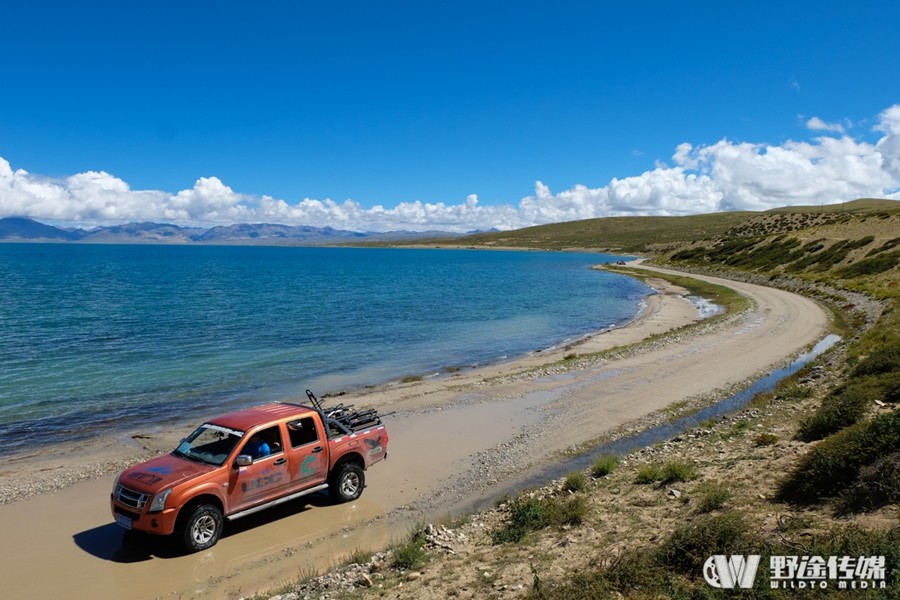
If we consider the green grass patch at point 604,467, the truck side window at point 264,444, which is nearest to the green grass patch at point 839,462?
the green grass patch at point 604,467

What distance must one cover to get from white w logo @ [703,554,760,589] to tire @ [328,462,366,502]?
7.67 metres

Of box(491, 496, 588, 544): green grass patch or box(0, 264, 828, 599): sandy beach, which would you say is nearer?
box(491, 496, 588, 544): green grass patch

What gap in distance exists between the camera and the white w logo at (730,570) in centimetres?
685

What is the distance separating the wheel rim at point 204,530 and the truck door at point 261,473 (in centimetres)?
41

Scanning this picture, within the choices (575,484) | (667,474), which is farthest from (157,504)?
(667,474)

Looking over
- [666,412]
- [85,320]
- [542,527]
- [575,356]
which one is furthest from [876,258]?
[85,320]

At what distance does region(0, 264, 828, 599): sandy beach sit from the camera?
10.1 metres

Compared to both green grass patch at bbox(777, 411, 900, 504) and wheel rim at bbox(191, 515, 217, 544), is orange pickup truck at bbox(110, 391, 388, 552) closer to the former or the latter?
wheel rim at bbox(191, 515, 217, 544)

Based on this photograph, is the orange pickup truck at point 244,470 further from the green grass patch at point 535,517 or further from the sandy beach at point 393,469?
the green grass patch at point 535,517

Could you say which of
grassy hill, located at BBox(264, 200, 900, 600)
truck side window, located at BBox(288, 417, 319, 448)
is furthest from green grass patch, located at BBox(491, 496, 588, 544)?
truck side window, located at BBox(288, 417, 319, 448)

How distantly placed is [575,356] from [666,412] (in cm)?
1177

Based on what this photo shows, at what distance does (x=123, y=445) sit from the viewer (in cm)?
1794

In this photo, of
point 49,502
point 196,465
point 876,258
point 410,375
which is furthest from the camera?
point 876,258

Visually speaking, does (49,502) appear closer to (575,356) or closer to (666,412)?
(666,412)
